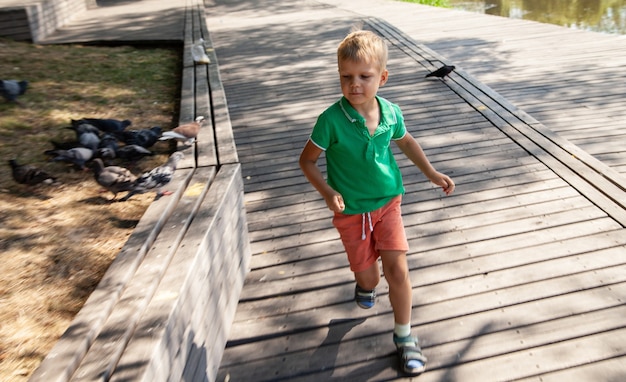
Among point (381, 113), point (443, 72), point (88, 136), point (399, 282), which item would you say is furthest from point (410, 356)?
point (443, 72)

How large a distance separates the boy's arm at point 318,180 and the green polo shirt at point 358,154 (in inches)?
2.1

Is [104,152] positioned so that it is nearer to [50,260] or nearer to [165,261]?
[50,260]

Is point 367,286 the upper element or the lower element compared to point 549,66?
lower

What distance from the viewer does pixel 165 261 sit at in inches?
112

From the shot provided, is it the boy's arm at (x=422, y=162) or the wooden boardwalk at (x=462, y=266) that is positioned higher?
the boy's arm at (x=422, y=162)

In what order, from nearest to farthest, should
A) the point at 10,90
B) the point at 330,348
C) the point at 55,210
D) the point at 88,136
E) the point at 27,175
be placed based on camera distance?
the point at 330,348
the point at 55,210
the point at 27,175
the point at 88,136
the point at 10,90

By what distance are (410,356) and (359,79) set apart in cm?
147

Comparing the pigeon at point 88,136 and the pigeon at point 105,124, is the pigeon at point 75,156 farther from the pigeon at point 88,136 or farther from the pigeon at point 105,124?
the pigeon at point 105,124

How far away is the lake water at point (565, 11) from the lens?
17547 millimetres

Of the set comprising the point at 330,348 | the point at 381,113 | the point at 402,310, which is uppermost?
the point at 381,113

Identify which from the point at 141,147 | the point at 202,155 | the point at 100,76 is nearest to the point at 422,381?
the point at 202,155

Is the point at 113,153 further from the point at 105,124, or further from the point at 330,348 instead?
the point at 330,348

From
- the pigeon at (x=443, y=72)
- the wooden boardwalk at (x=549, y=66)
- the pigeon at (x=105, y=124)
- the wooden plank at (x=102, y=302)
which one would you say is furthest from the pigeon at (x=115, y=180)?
the pigeon at (x=443, y=72)

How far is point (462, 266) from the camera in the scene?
3852mm
